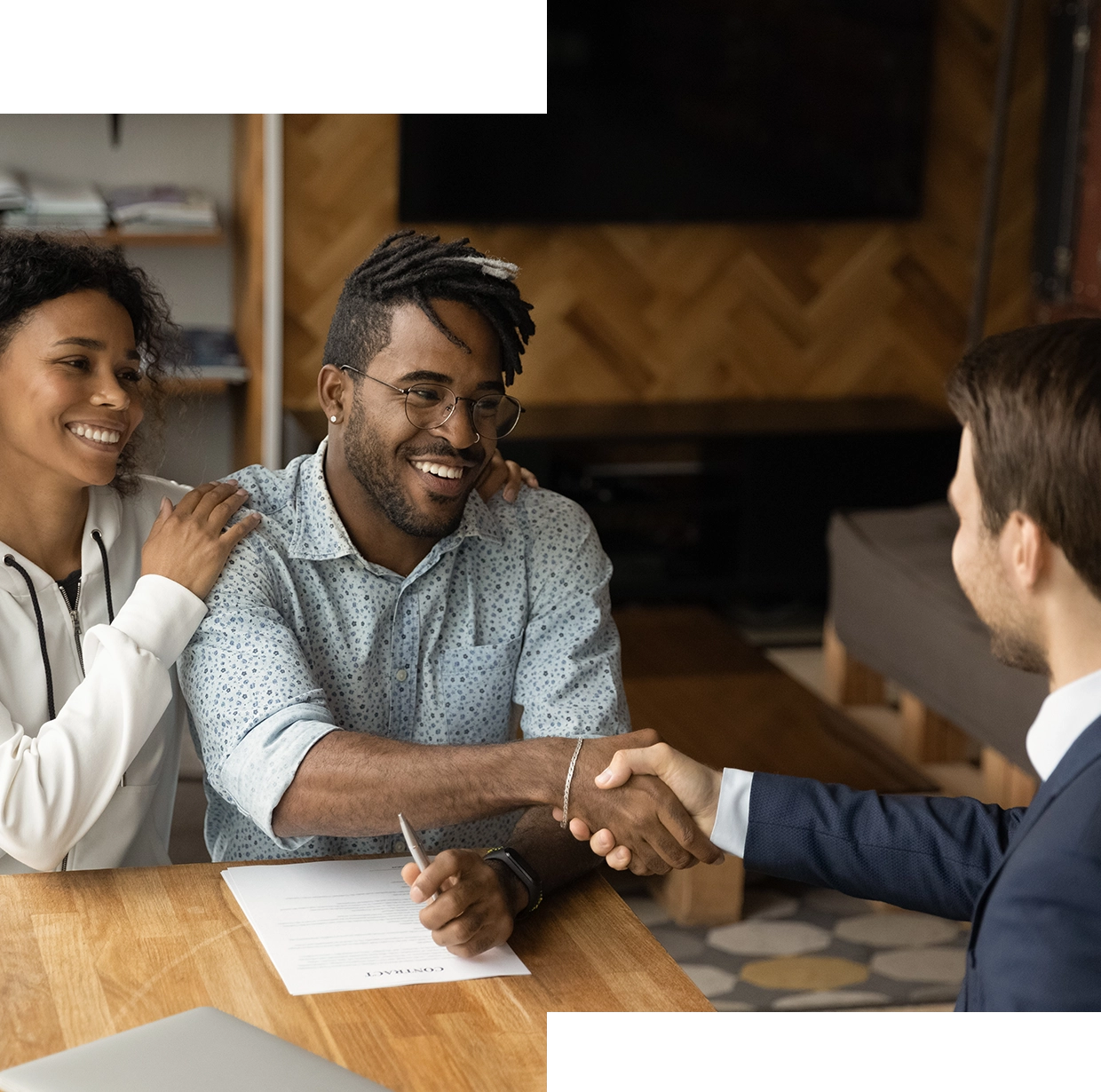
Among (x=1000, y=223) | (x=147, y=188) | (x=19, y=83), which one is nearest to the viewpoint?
(x=19, y=83)

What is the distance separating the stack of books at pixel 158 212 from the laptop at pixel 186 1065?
10.2 ft

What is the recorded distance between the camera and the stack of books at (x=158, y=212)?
12.3 ft

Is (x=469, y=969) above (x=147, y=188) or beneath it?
beneath

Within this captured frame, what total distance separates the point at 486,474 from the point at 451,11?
47.4 inches

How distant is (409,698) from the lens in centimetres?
148

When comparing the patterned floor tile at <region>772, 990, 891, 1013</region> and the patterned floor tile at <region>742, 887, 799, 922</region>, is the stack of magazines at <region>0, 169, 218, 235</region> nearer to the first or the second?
the patterned floor tile at <region>742, 887, 799, 922</region>

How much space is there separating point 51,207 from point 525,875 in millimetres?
2961

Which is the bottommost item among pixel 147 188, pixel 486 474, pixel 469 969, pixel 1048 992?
pixel 469 969

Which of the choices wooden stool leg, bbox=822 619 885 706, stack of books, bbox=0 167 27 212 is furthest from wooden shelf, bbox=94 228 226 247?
wooden stool leg, bbox=822 619 885 706

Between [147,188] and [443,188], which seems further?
[443,188]

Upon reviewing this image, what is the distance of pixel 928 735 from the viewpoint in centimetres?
320

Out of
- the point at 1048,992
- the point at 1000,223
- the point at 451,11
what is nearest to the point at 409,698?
the point at 1048,992

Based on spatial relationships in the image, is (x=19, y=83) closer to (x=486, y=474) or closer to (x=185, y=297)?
(x=486, y=474)

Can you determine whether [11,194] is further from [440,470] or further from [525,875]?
[525,875]
